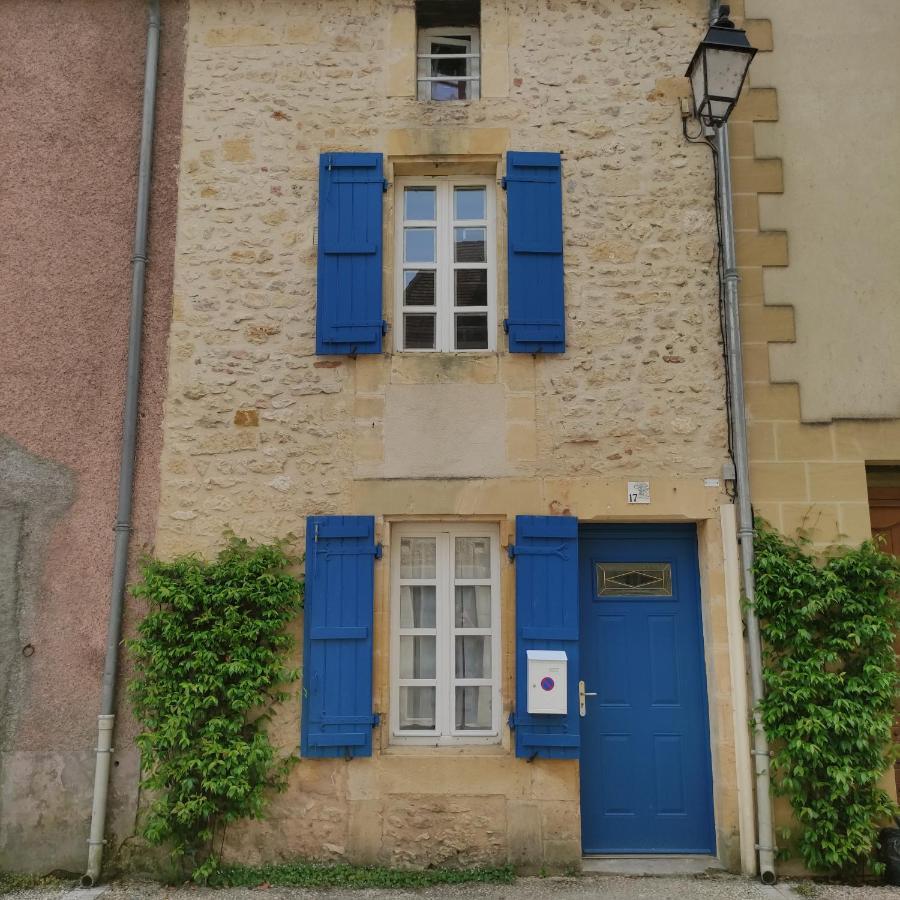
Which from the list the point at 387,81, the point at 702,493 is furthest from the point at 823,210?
the point at 387,81

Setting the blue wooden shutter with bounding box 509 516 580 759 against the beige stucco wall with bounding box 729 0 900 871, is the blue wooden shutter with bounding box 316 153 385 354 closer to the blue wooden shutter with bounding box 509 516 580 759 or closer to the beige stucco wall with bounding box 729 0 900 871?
the blue wooden shutter with bounding box 509 516 580 759

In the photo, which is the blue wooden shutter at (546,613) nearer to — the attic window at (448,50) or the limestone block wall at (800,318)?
the limestone block wall at (800,318)

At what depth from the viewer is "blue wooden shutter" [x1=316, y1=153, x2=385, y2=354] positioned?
4.93 meters

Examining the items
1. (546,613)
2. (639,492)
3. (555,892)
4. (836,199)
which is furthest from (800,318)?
(555,892)

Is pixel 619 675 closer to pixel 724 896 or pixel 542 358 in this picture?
pixel 724 896

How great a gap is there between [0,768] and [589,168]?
5.13m

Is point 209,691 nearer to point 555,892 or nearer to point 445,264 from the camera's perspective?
point 555,892

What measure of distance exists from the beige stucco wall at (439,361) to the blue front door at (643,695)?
0.54 ft

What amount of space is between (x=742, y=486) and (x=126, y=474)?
372 centimetres

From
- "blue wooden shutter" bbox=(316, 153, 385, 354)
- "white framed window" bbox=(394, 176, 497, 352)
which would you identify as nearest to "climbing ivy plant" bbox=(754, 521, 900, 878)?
"white framed window" bbox=(394, 176, 497, 352)

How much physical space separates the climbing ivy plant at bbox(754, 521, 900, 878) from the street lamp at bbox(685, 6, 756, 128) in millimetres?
2584

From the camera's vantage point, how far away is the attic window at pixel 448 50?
215 inches

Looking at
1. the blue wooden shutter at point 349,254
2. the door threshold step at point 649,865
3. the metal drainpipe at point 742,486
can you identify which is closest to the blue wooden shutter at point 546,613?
the door threshold step at point 649,865

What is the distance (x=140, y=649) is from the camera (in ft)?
14.8
